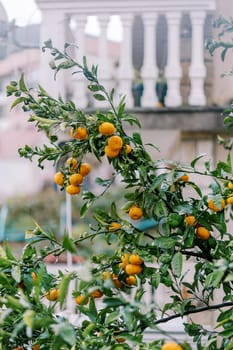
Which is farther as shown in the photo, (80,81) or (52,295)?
(80,81)

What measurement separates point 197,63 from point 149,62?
15 centimetres

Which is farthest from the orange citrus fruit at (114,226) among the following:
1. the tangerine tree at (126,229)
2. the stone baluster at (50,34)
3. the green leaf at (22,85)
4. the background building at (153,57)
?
the stone baluster at (50,34)

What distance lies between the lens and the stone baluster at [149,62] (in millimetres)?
2121

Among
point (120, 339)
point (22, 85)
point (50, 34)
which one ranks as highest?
point (50, 34)

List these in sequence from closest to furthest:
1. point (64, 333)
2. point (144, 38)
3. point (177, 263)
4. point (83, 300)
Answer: point (64, 333) → point (83, 300) → point (177, 263) → point (144, 38)

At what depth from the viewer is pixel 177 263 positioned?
934 millimetres

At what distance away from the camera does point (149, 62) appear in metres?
2.15

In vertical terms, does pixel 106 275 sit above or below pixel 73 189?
below

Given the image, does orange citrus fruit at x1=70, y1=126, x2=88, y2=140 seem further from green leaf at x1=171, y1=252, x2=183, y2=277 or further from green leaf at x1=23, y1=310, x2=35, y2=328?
green leaf at x1=23, y1=310, x2=35, y2=328

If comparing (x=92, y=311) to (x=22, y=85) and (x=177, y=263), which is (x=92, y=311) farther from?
(x=22, y=85)

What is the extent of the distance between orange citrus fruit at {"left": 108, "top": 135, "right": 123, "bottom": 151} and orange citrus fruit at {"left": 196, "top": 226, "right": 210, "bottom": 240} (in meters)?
0.16

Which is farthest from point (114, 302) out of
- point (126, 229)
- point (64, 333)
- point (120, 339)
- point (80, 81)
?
point (80, 81)

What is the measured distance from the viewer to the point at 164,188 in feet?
3.30

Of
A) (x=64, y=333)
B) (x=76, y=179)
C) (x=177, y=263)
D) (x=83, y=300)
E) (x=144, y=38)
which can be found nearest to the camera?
(x=64, y=333)
